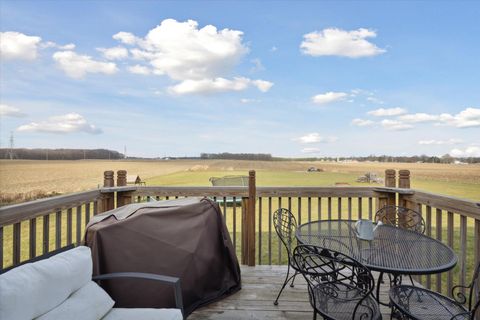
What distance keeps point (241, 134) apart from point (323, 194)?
6.05m

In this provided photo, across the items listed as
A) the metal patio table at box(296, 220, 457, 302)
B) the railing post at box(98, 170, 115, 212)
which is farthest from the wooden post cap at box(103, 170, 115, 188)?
the metal patio table at box(296, 220, 457, 302)

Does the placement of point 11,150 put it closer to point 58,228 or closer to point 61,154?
point 61,154

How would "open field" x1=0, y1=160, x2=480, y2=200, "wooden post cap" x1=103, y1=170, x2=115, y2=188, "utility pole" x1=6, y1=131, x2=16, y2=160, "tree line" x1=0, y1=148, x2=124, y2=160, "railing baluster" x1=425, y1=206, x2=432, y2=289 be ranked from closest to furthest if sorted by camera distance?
"railing baluster" x1=425, y1=206, x2=432, y2=289, "wooden post cap" x1=103, y1=170, x2=115, y2=188, "open field" x1=0, y1=160, x2=480, y2=200, "utility pole" x1=6, y1=131, x2=16, y2=160, "tree line" x1=0, y1=148, x2=124, y2=160

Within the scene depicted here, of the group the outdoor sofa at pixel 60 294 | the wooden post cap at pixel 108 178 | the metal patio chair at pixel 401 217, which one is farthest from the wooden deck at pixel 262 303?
the wooden post cap at pixel 108 178

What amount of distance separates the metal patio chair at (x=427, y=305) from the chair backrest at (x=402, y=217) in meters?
1.14

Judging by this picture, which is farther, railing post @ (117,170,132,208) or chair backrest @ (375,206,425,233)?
railing post @ (117,170,132,208)

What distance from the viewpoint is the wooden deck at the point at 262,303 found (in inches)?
91.6

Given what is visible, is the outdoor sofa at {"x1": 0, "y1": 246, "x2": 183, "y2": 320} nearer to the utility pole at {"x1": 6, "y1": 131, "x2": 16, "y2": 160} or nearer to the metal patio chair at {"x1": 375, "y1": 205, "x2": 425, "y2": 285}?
the metal patio chair at {"x1": 375, "y1": 205, "x2": 425, "y2": 285}

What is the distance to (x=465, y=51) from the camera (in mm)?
4750

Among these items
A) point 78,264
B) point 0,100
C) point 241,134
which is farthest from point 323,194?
point 241,134

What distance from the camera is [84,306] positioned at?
4.75 ft

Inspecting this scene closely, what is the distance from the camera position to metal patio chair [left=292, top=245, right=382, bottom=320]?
1.58 metres

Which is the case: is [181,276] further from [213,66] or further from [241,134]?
[241,134]

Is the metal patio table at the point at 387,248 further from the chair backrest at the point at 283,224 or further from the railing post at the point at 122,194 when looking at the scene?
the railing post at the point at 122,194
